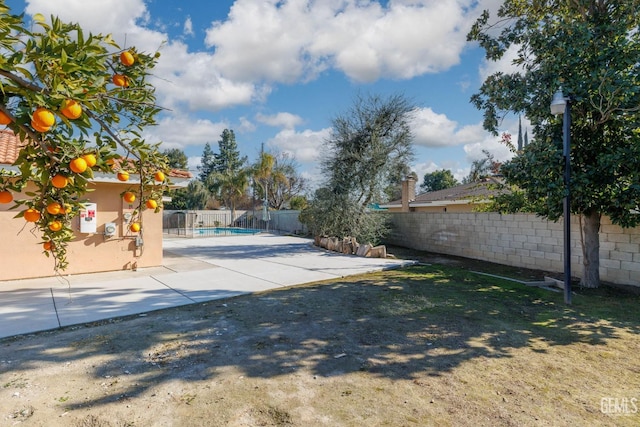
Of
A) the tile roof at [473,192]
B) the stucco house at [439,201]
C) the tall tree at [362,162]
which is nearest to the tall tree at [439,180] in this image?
the tile roof at [473,192]

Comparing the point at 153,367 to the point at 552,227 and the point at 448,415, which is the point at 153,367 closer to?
the point at 448,415

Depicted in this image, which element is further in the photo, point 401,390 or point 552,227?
point 552,227

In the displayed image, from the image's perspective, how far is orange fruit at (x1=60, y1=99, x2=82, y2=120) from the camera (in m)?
1.49

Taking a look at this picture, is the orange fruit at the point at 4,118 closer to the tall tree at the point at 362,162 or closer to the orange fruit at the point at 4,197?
the orange fruit at the point at 4,197

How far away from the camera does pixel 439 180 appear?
43031 mm

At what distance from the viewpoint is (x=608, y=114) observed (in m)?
5.77

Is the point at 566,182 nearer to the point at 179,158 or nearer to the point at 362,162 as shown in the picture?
the point at 362,162

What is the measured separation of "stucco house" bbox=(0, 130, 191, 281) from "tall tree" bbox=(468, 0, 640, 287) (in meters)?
6.97

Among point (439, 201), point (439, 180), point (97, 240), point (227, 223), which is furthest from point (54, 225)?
point (439, 180)

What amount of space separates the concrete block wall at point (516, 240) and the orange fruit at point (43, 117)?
351 inches

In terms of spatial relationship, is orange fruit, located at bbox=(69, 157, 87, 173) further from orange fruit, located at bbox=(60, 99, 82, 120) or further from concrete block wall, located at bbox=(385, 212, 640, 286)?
concrete block wall, located at bbox=(385, 212, 640, 286)

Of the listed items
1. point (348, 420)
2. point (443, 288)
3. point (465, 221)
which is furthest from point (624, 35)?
point (348, 420)

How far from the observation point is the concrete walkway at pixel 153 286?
16.0 ft

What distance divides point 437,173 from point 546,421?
44.0 m
